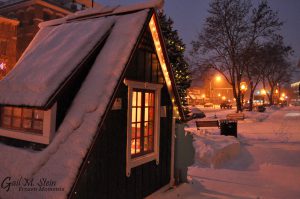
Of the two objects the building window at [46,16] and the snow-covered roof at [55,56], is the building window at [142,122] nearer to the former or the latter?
the snow-covered roof at [55,56]

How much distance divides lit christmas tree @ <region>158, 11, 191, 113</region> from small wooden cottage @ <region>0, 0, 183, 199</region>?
783cm

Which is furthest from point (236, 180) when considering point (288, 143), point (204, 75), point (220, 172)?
point (204, 75)

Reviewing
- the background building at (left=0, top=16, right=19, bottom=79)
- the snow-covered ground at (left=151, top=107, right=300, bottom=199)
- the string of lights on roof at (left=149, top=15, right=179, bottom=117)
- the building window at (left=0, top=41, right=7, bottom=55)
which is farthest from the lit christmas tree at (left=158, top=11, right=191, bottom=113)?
the building window at (left=0, top=41, right=7, bottom=55)

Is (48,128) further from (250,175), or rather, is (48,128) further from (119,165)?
(250,175)

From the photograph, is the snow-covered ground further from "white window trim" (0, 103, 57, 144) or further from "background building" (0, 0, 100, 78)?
"background building" (0, 0, 100, 78)

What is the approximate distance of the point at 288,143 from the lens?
15.1 m

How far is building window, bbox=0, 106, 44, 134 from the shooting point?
5137mm

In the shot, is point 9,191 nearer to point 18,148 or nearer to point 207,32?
point 18,148

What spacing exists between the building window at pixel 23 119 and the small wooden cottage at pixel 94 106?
0.02 m

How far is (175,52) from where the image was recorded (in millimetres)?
14938

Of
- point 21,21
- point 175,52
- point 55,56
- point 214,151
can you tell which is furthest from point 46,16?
point 55,56

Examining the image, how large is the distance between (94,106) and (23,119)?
1.58 metres

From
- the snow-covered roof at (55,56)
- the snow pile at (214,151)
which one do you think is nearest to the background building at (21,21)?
the snow pile at (214,151)

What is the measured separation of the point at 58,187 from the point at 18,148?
61.6 inches
